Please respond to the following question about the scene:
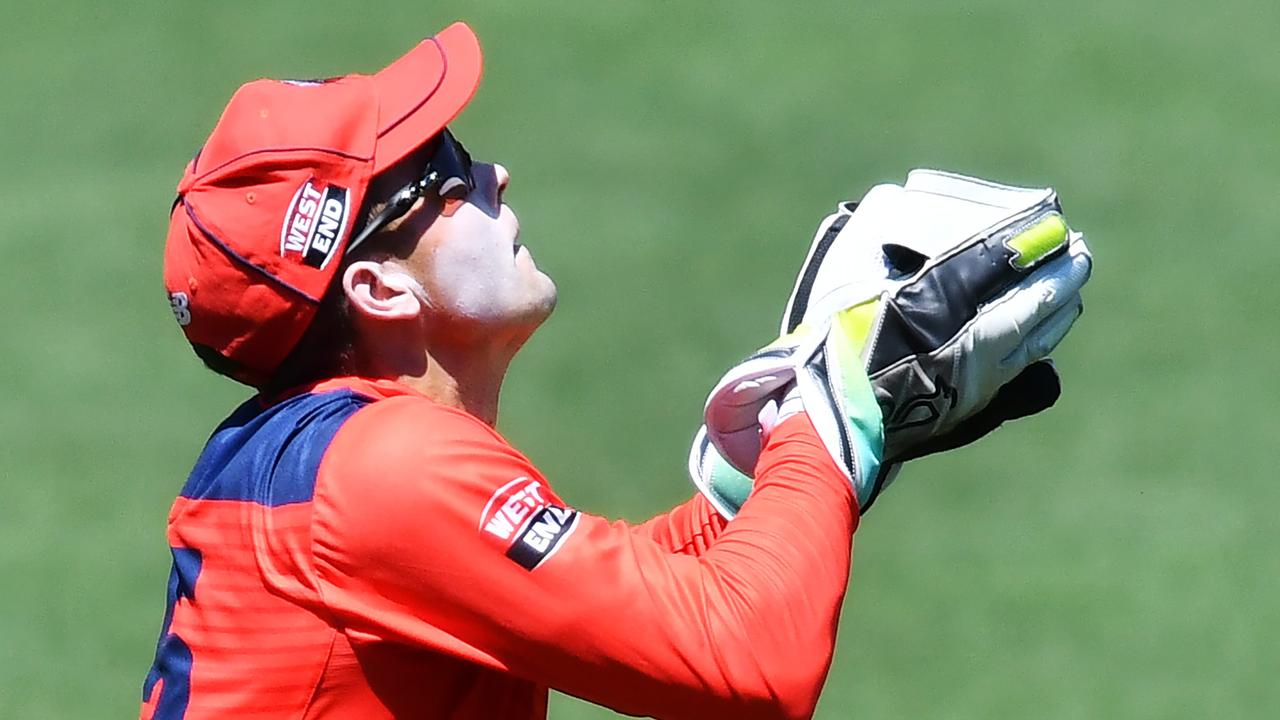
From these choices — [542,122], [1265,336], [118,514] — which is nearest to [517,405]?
[118,514]

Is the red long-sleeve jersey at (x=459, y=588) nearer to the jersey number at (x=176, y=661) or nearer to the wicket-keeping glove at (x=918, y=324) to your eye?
the jersey number at (x=176, y=661)

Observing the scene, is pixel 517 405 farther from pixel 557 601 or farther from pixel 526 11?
pixel 557 601

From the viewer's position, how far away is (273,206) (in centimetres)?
299

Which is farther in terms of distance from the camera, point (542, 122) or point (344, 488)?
point (542, 122)

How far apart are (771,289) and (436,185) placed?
15.3 ft

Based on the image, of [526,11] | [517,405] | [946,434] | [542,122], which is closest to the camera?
[946,434]

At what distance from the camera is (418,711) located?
288cm

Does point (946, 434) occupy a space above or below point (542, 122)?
above

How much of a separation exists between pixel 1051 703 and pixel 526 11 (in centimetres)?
514

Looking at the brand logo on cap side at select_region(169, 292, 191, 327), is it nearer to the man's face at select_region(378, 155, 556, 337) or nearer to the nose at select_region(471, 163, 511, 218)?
the man's face at select_region(378, 155, 556, 337)

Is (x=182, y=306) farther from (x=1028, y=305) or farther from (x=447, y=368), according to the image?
(x=1028, y=305)

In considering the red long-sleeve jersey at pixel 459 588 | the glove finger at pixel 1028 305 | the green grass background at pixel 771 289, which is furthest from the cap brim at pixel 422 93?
the green grass background at pixel 771 289

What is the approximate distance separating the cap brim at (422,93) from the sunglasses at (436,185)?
5cm

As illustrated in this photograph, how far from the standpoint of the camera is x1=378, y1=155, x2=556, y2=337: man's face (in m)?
3.12
